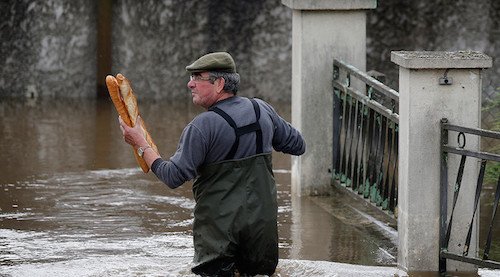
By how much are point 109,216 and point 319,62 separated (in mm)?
2140

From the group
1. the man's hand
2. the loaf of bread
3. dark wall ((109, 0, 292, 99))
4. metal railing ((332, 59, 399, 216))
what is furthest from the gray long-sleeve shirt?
dark wall ((109, 0, 292, 99))

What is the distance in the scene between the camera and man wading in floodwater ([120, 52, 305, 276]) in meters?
8.17

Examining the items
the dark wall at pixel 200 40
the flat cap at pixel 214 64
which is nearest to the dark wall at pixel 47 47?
the dark wall at pixel 200 40

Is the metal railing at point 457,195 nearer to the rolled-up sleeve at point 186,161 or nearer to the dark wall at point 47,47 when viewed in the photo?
the rolled-up sleeve at point 186,161

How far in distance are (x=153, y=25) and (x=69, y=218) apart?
5.98 metres

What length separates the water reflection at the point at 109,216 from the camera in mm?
9289

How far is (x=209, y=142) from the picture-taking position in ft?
26.7

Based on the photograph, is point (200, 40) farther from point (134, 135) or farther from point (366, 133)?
point (134, 135)

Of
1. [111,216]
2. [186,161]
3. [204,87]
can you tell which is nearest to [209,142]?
[186,161]

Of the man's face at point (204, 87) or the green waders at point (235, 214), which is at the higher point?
the man's face at point (204, 87)

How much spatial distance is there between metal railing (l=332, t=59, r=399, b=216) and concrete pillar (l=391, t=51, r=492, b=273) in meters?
0.68

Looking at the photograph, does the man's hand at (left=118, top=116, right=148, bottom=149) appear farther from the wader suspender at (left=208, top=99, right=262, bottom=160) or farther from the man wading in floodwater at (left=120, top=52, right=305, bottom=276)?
the wader suspender at (left=208, top=99, right=262, bottom=160)

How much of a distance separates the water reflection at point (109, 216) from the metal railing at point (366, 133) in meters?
0.24

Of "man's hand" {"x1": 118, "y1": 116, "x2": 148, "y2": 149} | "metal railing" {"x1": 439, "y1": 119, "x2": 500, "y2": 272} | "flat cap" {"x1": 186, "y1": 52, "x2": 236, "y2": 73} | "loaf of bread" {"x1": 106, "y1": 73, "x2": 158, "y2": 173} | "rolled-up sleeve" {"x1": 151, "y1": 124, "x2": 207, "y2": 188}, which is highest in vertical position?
"flat cap" {"x1": 186, "y1": 52, "x2": 236, "y2": 73}
